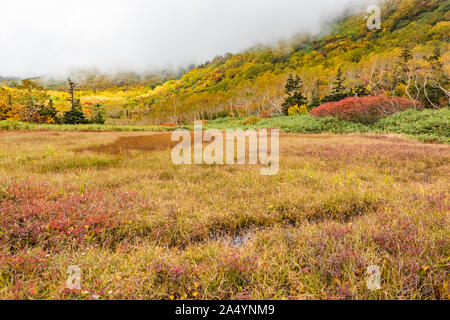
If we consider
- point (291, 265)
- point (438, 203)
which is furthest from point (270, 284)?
point (438, 203)

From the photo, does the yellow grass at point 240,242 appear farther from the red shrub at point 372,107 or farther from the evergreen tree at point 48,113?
the evergreen tree at point 48,113

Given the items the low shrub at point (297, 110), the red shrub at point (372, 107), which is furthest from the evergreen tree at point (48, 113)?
the red shrub at point (372, 107)

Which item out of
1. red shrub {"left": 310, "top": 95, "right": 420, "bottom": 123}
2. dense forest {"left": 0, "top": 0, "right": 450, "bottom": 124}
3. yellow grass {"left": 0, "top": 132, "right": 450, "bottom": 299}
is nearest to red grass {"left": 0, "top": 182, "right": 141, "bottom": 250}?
yellow grass {"left": 0, "top": 132, "right": 450, "bottom": 299}

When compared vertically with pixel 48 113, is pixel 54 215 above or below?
below

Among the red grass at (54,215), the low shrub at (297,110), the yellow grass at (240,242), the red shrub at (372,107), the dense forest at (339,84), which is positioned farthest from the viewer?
the low shrub at (297,110)

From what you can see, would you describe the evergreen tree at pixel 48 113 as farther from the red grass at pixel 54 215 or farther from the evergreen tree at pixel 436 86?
the evergreen tree at pixel 436 86

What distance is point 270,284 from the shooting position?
208 cm

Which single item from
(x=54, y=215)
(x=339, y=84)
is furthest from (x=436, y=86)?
(x=54, y=215)

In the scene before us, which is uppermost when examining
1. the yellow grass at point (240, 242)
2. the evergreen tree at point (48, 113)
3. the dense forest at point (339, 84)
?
the dense forest at point (339, 84)

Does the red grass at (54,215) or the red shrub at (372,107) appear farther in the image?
the red shrub at (372,107)

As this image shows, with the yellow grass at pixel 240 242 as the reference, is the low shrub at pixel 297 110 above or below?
above

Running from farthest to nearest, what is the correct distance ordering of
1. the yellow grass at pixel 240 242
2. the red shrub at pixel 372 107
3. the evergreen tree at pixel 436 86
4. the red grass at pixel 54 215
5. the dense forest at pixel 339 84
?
the dense forest at pixel 339 84 → the evergreen tree at pixel 436 86 → the red shrub at pixel 372 107 → the red grass at pixel 54 215 → the yellow grass at pixel 240 242

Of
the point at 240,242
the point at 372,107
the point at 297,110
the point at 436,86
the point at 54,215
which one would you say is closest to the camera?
the point at 240,242

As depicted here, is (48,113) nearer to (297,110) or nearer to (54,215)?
(54,215)
